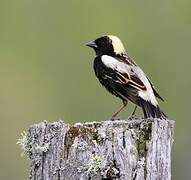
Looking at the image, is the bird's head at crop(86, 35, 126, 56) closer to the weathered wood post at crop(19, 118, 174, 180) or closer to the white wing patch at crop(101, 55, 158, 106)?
the white wing patch at crop(101, 55, 158, 106)

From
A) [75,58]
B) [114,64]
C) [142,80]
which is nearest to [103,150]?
[142,80]

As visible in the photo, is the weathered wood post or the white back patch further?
the white back patch

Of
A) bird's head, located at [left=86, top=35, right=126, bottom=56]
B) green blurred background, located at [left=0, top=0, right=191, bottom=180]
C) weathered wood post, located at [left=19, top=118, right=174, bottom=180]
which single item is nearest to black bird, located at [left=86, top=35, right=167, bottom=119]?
bird's head, located at [left=86, top=35, right=126, bottom=56]

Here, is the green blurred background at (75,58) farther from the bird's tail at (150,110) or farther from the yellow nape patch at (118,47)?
the bird's tail at (150,110)

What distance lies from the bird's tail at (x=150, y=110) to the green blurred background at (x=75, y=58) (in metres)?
8.99

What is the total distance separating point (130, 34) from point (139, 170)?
17.4 meters

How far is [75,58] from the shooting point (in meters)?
23.3

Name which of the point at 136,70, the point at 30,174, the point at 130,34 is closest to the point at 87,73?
the point at 130,34

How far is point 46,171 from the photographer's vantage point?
21.7ft

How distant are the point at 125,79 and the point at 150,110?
37 cm

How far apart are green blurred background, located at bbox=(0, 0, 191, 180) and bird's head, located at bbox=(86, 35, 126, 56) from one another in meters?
7.94

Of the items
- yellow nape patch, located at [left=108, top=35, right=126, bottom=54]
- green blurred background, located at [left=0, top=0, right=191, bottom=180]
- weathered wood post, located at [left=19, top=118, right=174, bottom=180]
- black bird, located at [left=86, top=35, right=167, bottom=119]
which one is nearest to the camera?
weathered wood post, located at [left=19, top=118, right=174, bottom=180]

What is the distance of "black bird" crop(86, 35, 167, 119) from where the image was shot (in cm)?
835
